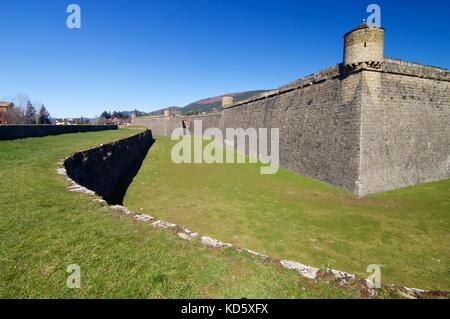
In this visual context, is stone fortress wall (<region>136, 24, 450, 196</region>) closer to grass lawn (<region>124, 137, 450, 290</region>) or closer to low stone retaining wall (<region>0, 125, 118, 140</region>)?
grass lawn (<region>124, 137, 450, 290</region>)

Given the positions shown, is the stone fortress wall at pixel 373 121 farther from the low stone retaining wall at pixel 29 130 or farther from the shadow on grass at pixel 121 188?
the low stone retaining wall at pixel 29 130

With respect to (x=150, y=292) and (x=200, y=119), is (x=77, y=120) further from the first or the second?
(x=150, y=292)

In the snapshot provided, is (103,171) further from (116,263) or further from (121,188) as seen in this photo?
(116,263)

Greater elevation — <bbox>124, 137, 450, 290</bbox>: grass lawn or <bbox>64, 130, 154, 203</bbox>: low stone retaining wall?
<bbox>64, 130, 154, 203</bbox>: low stone retaining wall

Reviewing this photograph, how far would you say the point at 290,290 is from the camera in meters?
3.54

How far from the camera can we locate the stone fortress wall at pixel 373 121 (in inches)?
475

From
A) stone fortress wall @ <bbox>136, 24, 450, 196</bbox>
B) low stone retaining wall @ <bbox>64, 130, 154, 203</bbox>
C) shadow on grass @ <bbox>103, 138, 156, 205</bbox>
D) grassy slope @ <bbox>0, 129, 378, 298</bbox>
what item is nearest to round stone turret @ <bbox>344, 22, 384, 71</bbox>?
stone fortress wall @ <bbox>136, 24, 450, 196</bbox>

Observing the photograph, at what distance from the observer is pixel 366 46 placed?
11.6 m

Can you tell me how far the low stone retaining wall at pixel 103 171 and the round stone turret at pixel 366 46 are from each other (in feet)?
38.7

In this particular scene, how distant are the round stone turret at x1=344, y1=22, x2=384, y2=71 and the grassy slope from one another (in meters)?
11.1

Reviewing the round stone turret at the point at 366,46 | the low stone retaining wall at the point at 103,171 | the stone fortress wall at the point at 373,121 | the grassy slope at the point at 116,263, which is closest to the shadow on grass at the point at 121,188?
the low stone retaining wall at the point at 103,171

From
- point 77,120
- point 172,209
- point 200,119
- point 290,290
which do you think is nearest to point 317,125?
point 172,209

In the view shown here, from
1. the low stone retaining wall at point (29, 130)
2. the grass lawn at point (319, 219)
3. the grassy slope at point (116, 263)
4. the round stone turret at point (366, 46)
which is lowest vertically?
the grass lawn at point (319, 219)

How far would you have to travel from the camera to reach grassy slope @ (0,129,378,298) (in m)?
3.39
